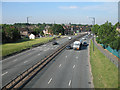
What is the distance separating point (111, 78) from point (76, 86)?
197 inches

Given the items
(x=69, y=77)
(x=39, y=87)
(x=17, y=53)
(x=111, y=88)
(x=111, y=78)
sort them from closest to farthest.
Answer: (x=111, y=88) → (x=39, y=87) → (x=111, y=78) → (x=69, y=77) → (x=17, y=53)

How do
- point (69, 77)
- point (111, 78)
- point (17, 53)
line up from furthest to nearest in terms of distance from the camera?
point (17, 53) < point (69, 77) < point (111, 78)

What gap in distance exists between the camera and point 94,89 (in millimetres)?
16141

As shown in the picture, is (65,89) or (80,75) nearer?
(65,89)

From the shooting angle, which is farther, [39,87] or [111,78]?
[111,78]

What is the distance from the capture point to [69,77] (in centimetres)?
Result: 2062

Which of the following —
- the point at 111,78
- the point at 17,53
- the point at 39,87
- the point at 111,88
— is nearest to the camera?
the point at 111,88

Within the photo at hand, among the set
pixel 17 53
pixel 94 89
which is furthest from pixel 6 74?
pixel 17 53

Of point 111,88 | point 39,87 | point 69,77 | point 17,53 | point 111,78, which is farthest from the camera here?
point 17,53

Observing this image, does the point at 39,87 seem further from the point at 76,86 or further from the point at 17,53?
the point at 17,53

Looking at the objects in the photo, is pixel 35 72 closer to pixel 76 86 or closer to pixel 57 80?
pixel 57 80

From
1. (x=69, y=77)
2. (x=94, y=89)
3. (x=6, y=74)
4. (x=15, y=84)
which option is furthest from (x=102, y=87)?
(x=6, y=74)

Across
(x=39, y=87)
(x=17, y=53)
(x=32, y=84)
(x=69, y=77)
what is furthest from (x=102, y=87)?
(x=17, y=53)

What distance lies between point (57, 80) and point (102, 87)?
5998 millimetres
